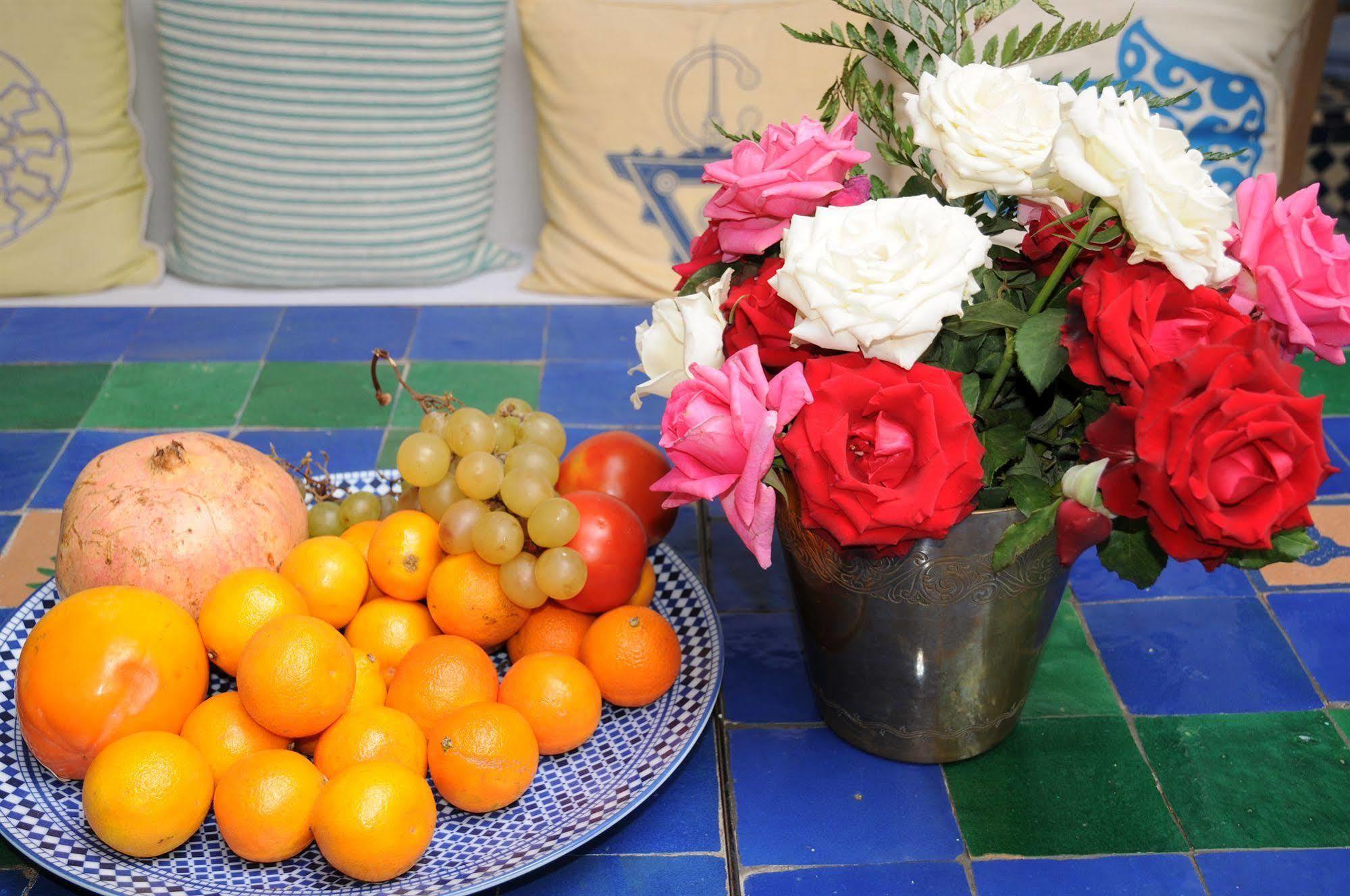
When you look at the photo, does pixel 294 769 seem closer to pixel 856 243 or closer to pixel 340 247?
pixel 856 243

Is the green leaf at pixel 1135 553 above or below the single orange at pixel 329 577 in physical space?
above

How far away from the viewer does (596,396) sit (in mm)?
1313

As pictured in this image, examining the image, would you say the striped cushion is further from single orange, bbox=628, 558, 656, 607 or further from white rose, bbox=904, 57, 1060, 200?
white rose, bbox=904, 57, 1060, 200

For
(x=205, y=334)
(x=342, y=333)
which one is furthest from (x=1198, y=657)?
(x=205, y=334)

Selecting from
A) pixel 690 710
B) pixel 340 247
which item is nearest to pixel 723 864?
pixel 690 710

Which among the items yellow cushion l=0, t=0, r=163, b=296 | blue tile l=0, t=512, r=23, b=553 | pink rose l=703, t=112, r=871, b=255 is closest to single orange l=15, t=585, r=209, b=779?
blue tile l=0, t=512, r=23, b=553

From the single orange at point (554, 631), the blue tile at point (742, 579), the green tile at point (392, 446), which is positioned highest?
the single orange at point (554, 631)

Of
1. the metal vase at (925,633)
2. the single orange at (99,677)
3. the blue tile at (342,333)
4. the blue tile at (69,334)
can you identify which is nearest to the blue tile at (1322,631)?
the metal vase at (925,633)

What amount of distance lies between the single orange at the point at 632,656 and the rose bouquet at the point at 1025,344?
5.9 inches

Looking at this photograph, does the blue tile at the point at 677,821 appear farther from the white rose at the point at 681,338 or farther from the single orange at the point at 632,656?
the white rose at the point at 681,338

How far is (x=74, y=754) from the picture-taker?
72 cm

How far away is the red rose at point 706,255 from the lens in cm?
79

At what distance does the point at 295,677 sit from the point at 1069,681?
58 centimetres

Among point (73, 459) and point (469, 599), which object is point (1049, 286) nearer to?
point (469, 599)
